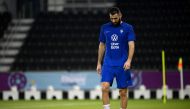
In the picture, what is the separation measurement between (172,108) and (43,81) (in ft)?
24.9

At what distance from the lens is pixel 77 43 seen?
24.8 metres

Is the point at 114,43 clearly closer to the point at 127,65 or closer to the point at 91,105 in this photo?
the point at 127,65

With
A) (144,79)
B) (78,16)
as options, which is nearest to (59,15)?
(78,16)

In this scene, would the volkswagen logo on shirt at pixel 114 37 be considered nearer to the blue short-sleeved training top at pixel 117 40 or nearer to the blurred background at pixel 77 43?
the blue short-sleeved training top at pixel 117 40

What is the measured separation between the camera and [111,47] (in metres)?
10.1

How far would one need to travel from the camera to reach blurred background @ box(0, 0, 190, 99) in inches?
822

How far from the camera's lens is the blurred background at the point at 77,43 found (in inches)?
822

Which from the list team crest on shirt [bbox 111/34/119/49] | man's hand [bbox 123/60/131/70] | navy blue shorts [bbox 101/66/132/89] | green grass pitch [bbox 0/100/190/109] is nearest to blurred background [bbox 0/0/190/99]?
green grass pitch [bbox 0/100/190/109]

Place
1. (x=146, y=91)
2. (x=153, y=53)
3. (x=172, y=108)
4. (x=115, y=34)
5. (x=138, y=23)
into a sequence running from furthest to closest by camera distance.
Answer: (x=138, y=23), (x=153, y=53), (x=146, y=91), (x=172, y=108), (x=115, y=34)

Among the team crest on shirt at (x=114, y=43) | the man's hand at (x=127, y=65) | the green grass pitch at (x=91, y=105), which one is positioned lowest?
the green grass pitch at (x=91, y=105)

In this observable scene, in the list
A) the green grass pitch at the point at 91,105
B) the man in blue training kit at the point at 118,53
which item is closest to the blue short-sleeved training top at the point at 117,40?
the man in blue training kit at the point at 118,53

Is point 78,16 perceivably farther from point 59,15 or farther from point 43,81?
point 43,81

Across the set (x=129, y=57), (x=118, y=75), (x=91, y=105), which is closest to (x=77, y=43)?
(x=91, y=105)

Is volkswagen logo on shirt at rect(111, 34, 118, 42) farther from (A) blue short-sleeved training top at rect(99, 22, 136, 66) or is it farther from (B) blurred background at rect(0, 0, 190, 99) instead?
(B) blurred background at rect(0, 0, 190, 99)
